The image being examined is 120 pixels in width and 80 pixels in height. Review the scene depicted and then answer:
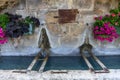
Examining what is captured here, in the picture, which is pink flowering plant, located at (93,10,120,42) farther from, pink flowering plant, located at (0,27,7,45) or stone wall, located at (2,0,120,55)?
pink flowering plant, located at (0,27,7,45)

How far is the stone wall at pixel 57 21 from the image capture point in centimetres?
459

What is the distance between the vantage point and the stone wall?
15.0ft

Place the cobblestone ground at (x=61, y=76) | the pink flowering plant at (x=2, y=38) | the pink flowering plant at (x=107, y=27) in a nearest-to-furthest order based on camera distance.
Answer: the cobblestone ground at (x=61, y=76) < the pink flowering plant at (x=2, y=38) < the pink flowering plant at (x=107, y=27)

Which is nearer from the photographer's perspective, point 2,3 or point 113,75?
point 113,75

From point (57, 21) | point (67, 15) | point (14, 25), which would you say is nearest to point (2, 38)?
point (14, 25)

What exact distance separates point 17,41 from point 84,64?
4.09ft

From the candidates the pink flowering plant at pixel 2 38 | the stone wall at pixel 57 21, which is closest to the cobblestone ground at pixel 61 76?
the pink flowering plant at pixel 2 38

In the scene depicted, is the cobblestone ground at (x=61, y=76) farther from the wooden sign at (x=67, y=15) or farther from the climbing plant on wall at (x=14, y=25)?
the wooden sign at (x=67, y=15)

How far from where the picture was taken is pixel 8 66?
12.5 ft

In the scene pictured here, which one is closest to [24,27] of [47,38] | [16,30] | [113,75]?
[16,30]

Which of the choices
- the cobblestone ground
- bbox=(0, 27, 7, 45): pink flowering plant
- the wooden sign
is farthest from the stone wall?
the cobblestone ground

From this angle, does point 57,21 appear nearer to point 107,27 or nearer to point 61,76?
point 107,27

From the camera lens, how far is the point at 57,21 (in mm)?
4645

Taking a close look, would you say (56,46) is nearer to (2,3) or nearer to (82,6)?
(82,6)
